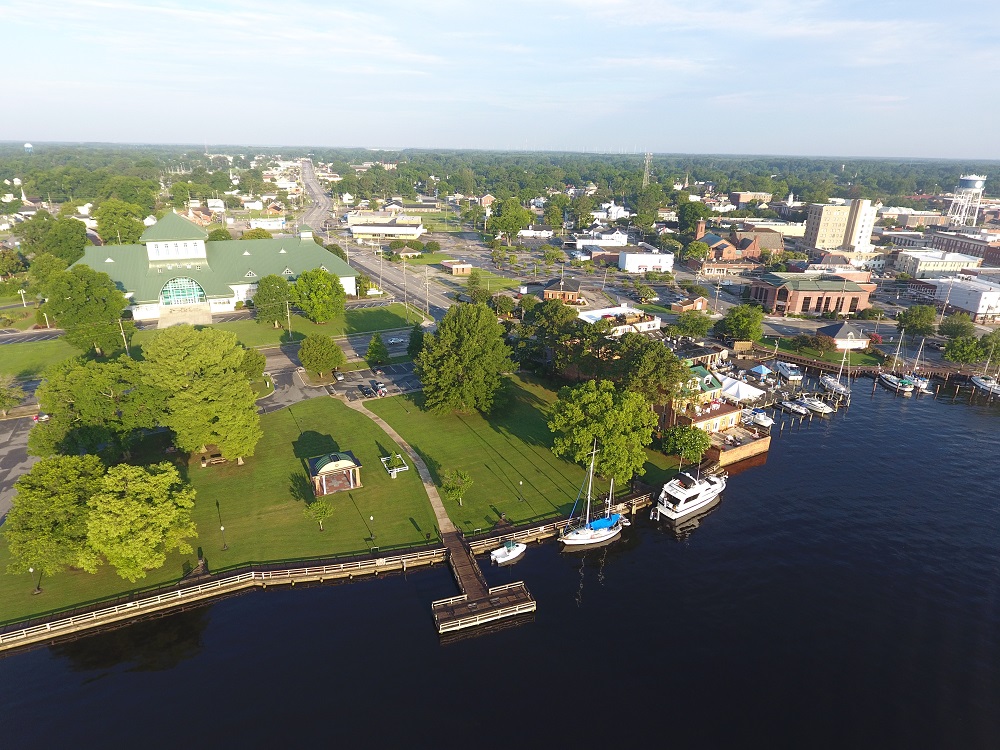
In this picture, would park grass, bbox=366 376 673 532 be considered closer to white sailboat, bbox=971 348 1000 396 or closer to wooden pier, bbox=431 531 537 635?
wooden pier, bbox=431 531 537 635

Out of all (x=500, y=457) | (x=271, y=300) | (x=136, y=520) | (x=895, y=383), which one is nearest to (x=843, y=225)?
(x=895, y=383)

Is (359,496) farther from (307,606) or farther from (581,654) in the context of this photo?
(581,654)

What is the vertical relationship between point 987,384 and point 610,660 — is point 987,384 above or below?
above

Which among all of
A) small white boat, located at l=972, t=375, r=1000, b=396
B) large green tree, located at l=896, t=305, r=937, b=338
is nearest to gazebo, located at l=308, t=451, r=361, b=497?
small white boat, located at l=972, t=375, r=1000, b=396

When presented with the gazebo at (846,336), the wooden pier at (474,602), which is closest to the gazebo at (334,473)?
the wooden pier at (474,602)

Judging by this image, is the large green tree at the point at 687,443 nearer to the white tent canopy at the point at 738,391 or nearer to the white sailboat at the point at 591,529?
the white sailboat at the point at 591,529

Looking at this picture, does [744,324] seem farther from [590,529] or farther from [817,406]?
[590,529]
